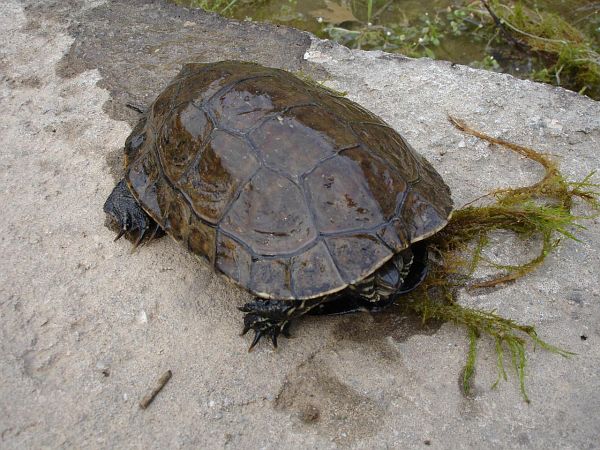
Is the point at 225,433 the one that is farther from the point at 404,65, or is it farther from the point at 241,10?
the point at 241,10

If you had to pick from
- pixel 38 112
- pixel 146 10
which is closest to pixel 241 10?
pixel 146 10

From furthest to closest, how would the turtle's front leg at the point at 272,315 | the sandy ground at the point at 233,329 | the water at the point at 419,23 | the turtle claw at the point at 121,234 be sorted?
the water at the point at 419,23
the turtle claw at the point at 121,234
the turtle's front leg at the point at 272,315
the sandy ground at the point at 233,329

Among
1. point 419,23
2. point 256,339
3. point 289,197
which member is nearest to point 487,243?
point 289,197

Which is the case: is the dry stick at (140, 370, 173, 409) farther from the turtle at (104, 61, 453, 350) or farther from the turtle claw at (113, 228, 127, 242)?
the turtle claw at (113, 228, 127, 242)

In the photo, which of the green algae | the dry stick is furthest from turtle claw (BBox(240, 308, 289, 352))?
the green algae

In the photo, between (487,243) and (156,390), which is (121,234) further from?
(487,243)

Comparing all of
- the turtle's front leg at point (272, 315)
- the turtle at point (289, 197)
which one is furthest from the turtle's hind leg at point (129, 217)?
the turtle's front leg at point (272, 315)

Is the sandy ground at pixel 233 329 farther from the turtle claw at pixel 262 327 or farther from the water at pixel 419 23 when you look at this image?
the water at pixel 419 23
